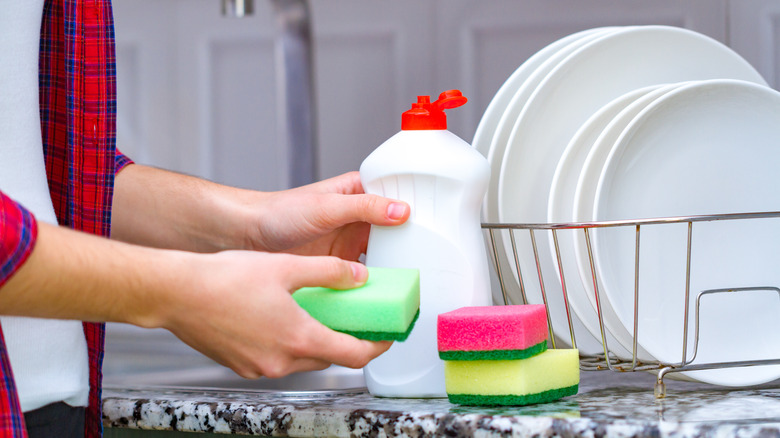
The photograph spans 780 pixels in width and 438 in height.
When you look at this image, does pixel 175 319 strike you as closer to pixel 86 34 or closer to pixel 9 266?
pixel 9 266

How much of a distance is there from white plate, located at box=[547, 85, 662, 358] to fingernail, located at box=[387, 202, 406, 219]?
0.55 feet

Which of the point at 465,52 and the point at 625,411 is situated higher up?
the point at 465,52

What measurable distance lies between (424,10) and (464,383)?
1324 mm

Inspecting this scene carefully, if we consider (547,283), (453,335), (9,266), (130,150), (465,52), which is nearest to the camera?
(9,266)

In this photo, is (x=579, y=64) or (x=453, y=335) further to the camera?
(x=579, y=64)

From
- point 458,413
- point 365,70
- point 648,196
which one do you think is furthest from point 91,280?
point 365,70

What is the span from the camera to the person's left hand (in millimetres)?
837

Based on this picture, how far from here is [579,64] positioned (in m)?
0.92

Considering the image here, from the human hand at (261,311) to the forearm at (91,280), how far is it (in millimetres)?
12

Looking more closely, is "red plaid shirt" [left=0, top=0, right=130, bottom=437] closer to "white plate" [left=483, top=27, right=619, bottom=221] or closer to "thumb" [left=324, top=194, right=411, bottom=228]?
"thumb" [left=324, top=194, right=411, bottom=228]

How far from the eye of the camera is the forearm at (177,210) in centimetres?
98

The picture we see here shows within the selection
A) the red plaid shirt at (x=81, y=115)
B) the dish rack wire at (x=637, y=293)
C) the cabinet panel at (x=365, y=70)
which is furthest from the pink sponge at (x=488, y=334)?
the cabinet panel at (x=365, y=70)

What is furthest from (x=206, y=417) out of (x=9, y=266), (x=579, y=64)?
(x=579, y=64)

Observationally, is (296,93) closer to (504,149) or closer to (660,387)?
(504,149)
